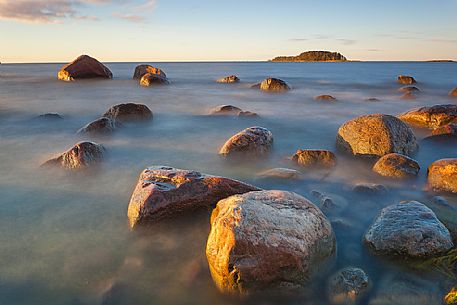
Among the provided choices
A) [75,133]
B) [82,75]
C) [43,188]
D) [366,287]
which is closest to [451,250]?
[366,287]

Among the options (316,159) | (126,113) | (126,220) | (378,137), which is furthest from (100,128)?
(378,137)

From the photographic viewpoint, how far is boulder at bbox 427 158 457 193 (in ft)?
16.1

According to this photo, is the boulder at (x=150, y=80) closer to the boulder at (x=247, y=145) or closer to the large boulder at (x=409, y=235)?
the boulder at (x=247, y=145)

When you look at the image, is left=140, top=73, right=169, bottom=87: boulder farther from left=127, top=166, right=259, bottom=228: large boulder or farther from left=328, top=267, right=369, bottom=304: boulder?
left=328, top=267, right=369, bottom=304: boulder

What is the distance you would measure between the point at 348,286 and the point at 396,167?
3.08 meters

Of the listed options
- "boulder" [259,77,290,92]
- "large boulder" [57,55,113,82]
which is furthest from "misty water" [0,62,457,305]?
"large boulder" [57,55,113,82]

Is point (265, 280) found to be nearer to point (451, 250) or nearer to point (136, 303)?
point (136, 303)

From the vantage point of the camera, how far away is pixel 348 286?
3.08 m

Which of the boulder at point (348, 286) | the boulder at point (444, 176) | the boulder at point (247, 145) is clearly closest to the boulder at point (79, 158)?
the boulder at point (247, 145)

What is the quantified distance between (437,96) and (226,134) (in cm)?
1453

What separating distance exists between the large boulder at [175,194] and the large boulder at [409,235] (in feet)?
5.12

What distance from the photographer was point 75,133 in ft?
29.0

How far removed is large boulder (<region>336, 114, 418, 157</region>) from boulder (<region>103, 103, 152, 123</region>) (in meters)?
5.89

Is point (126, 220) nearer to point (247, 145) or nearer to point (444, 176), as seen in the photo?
point (247, 145)
